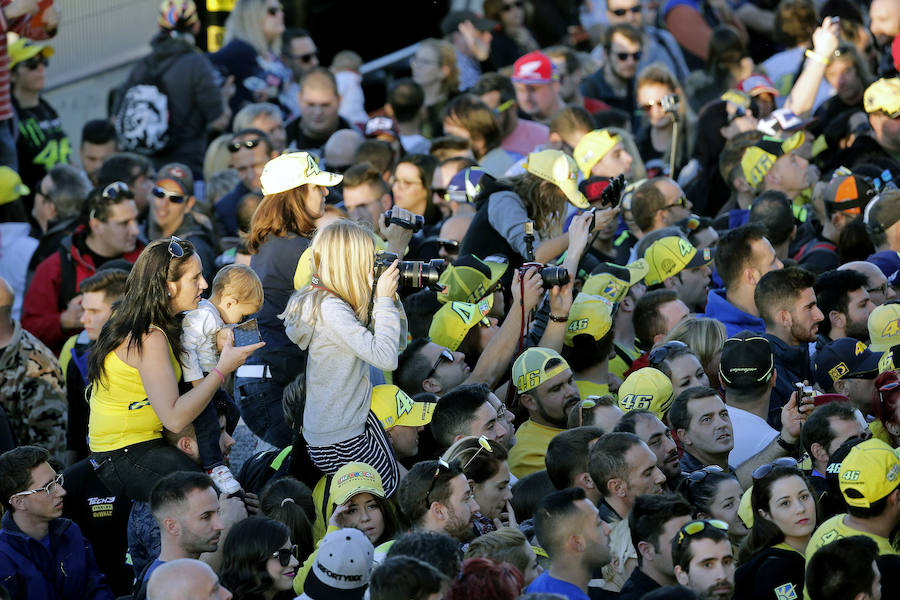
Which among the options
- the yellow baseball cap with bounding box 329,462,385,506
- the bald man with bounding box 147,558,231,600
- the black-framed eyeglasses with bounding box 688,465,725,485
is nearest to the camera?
the bald man with bounding box 147,558,231,600

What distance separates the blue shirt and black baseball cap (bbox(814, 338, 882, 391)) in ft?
8.18

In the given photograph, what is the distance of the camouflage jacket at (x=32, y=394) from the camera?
757cm

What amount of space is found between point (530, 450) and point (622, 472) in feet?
3.59

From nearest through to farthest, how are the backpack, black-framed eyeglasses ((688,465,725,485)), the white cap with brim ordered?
black-framed eyeglasses ((688,465,725,485)) → the white cap with brim → the backpack

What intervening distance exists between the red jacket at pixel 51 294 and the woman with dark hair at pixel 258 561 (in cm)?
341

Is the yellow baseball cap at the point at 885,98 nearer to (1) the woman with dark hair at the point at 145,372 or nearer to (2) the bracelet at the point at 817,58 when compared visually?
(2) the bracelet at the point at 817,58

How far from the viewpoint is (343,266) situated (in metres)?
6.14

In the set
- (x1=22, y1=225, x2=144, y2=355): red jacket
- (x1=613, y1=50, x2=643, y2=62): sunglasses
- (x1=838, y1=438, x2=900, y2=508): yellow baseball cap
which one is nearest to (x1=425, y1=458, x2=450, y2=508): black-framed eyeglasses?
(x1=838, y1=438, x2=900, y2=508): yellow baseball cap

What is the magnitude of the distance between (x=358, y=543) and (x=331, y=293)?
1.25m

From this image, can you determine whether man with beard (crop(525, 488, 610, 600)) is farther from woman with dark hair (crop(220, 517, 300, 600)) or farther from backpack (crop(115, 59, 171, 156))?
backpack (crop(115, 59, 171, 156))

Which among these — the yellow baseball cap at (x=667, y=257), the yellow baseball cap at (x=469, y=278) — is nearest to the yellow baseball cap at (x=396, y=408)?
the yellow baseball cap at (x=469, y=278)

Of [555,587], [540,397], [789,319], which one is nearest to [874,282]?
[789,319]

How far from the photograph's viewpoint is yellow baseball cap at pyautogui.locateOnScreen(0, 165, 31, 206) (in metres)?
9.64

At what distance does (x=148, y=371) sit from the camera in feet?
19.5
